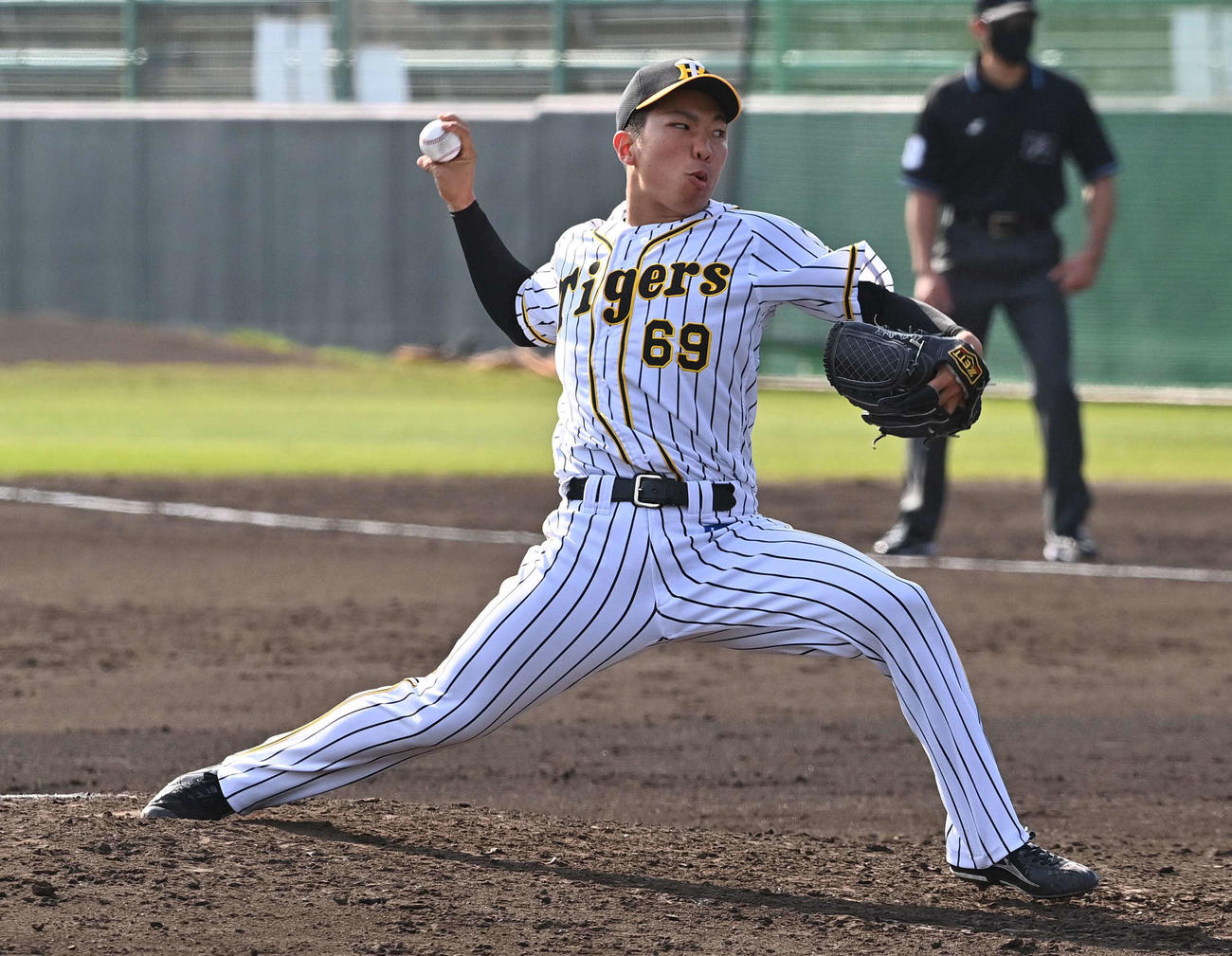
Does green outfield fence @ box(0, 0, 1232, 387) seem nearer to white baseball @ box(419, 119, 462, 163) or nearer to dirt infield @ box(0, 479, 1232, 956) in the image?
dirt infield @ box(0, 479, 1232, 956)

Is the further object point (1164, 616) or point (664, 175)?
point (1164, 616)

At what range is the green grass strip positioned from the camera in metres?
11.7

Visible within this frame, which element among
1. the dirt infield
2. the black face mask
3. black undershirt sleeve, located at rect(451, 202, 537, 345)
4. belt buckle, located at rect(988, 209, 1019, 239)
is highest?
the black face mask

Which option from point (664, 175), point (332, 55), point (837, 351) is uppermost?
point (332, 55)

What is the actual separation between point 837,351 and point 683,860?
42.3 inches

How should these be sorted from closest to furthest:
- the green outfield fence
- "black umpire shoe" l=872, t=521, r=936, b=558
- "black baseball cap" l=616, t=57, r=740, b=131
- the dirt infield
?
1. the dirt infield
2. "black baseball cap" l=616, t=57, r=740, b=131
3. "black umpire shoe" l=872, t=521, r=936, b=558
4. the green outfield fence

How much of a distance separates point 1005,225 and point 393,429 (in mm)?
7191

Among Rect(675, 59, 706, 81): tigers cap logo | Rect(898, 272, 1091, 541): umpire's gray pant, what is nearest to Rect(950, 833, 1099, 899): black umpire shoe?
Rect(675, 59, 706, 81): tigers cap logo

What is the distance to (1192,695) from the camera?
225 inches

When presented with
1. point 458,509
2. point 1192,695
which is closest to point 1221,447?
point 458,509

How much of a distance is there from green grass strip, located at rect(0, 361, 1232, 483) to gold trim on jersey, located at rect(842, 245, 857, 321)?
7.61 meters

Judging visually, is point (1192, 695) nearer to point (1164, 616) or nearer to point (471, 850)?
point (1164, 616)

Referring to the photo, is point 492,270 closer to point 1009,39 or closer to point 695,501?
point 695,501

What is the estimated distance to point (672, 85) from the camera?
135 inches
